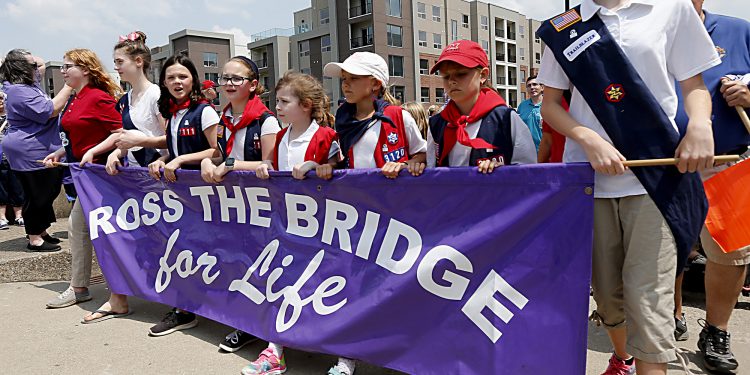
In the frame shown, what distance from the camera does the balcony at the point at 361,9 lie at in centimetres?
4338

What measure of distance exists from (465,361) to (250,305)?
1438 millimetres

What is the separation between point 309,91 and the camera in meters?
3.38

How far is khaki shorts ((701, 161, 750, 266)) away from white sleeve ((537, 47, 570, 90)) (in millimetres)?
1093

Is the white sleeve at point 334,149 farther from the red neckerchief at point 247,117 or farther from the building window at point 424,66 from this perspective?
the building window at point 424,66

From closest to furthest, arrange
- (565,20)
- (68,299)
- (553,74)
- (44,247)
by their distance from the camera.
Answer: (565,20) → (553,74) → (68,299) → (44,247)

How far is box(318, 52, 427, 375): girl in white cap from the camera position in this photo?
10.2ft

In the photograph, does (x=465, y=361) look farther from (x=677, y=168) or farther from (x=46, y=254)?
(x=46, y=254)

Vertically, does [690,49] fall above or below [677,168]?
above

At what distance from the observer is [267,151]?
353 cm

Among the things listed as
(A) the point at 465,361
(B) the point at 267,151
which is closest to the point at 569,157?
(A) the point at 465,361

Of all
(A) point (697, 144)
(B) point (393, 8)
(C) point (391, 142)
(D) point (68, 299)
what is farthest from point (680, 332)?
(B) point (393, 8)

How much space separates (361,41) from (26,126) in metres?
41.0

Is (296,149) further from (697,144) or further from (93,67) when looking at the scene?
(93,67)

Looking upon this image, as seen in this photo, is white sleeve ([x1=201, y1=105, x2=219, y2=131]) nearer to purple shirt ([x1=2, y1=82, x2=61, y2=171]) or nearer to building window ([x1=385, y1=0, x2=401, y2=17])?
purple shirt ([x1=2, y1=82, x2=61, y2=171])
